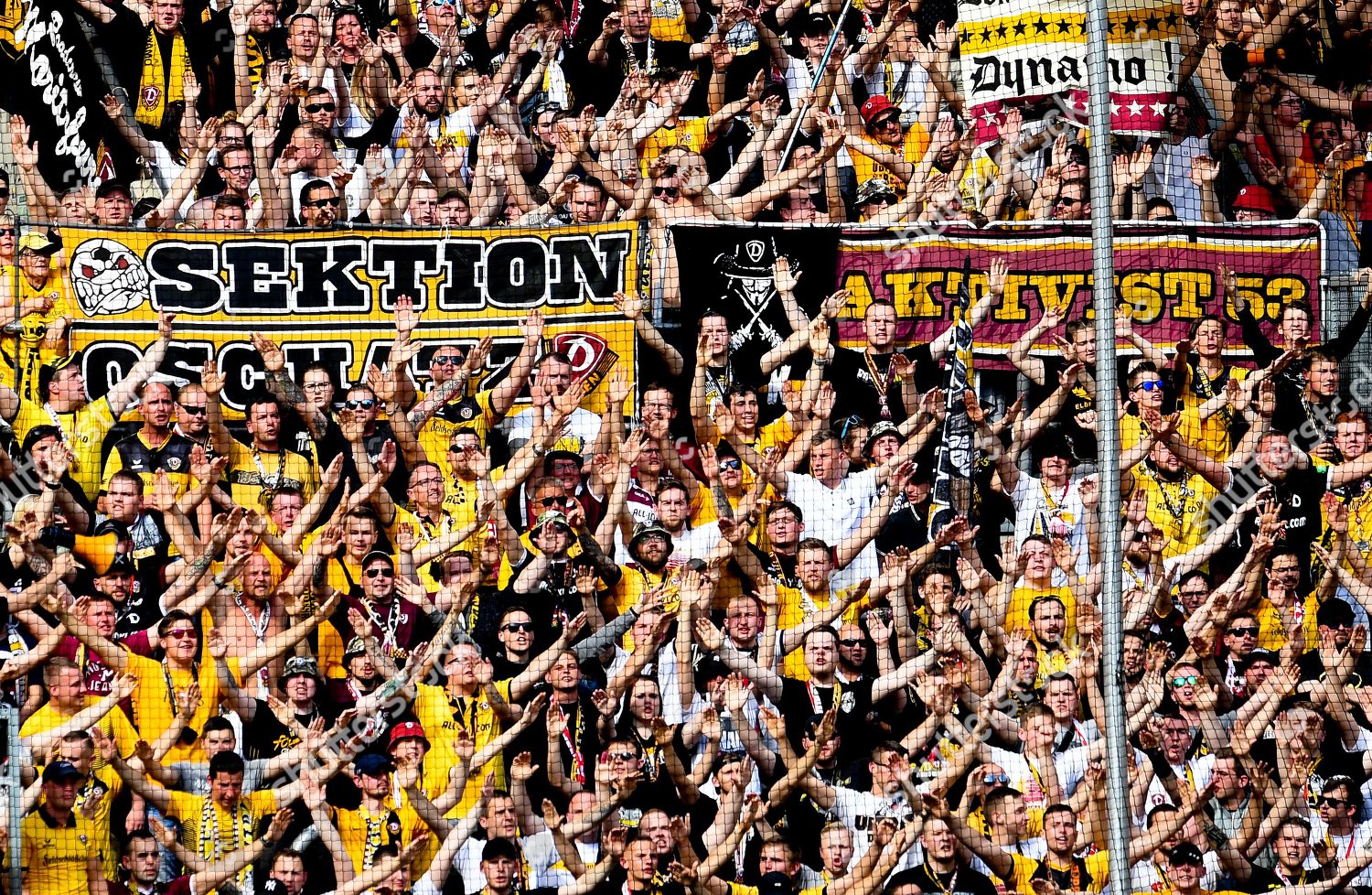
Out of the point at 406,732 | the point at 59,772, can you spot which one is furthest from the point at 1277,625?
the point at 59,772

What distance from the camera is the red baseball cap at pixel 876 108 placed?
10.2 metres

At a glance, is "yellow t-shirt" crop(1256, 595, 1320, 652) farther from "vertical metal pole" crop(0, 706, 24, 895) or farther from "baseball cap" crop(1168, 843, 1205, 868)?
"vertical metal pole" crop(0, 706, 24, 895)

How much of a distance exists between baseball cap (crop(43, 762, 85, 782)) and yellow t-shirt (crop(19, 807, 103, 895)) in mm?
112

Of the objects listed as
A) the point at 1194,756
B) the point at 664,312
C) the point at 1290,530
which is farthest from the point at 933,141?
the point at 1194,756

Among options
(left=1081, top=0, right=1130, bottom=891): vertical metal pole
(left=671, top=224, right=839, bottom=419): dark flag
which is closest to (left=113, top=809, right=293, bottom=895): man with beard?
(left=671, top=224, right=839, bottom=419): dark flag

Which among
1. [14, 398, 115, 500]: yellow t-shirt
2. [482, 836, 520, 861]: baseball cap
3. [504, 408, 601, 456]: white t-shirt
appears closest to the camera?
[482, 836, 520, 861]: baseball cap

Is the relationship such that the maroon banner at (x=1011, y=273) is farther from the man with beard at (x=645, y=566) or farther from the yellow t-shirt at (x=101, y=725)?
the yellow t-shirt at (x=101, y=725)

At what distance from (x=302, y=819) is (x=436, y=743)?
1.86ft

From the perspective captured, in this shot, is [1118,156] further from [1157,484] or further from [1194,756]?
[1194,756]

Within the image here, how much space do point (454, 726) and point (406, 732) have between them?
0.71ft

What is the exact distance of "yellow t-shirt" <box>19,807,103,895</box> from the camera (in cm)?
841

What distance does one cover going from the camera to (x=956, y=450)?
30.7 feet

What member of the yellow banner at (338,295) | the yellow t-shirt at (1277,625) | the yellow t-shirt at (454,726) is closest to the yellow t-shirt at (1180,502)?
the yellow t-shirt at (1277,625)

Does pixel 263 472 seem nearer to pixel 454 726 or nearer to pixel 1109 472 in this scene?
pixel 454 726
